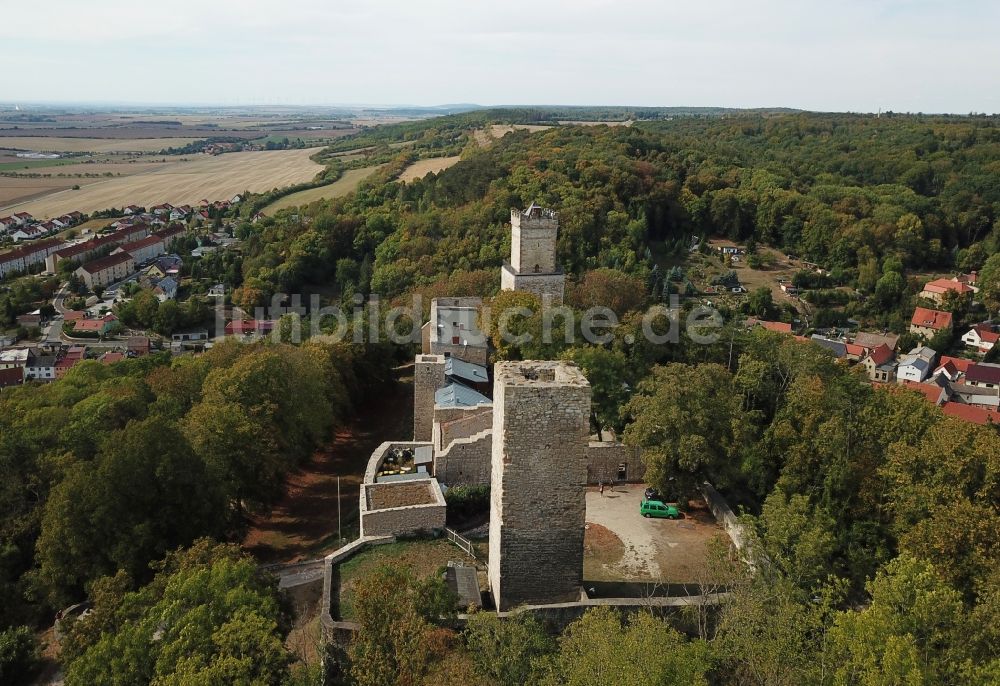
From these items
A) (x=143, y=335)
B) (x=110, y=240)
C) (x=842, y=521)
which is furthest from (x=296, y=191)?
(x=842, y=521)

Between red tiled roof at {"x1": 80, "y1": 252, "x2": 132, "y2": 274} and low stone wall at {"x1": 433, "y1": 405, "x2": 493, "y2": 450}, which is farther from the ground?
low stone wall at {"x1": 433, "y1": 405, "x2": 493, "y2": 450}

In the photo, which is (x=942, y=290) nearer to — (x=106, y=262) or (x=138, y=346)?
(x=138, y=346)

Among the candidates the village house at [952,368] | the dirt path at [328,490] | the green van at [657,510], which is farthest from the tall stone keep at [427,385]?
the village house at [952,368]

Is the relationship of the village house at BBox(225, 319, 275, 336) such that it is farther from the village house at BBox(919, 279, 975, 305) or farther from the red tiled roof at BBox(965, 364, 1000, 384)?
the village house at BBox(919, 279, 975, 305)

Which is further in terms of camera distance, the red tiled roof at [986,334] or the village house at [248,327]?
the red tiled roof at [986,334]

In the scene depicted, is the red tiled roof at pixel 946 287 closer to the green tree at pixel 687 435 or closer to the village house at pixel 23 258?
the green tree at pixel 687 435

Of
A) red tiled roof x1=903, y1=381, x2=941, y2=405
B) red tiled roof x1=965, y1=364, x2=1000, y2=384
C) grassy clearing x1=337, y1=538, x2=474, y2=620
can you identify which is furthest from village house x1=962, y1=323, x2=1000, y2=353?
grassy clearing x1=337, y1=538, x2=474, y2=620

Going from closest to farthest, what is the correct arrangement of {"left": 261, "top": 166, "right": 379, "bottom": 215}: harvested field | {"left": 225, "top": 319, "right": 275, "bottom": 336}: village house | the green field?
1. {"left": 225, "top": 319, "right": 275, "bottom": 336}: village house
2. {"left": 261, "top": 166, "right": 379, "bottom": 215}: harvested field
3. the green field
